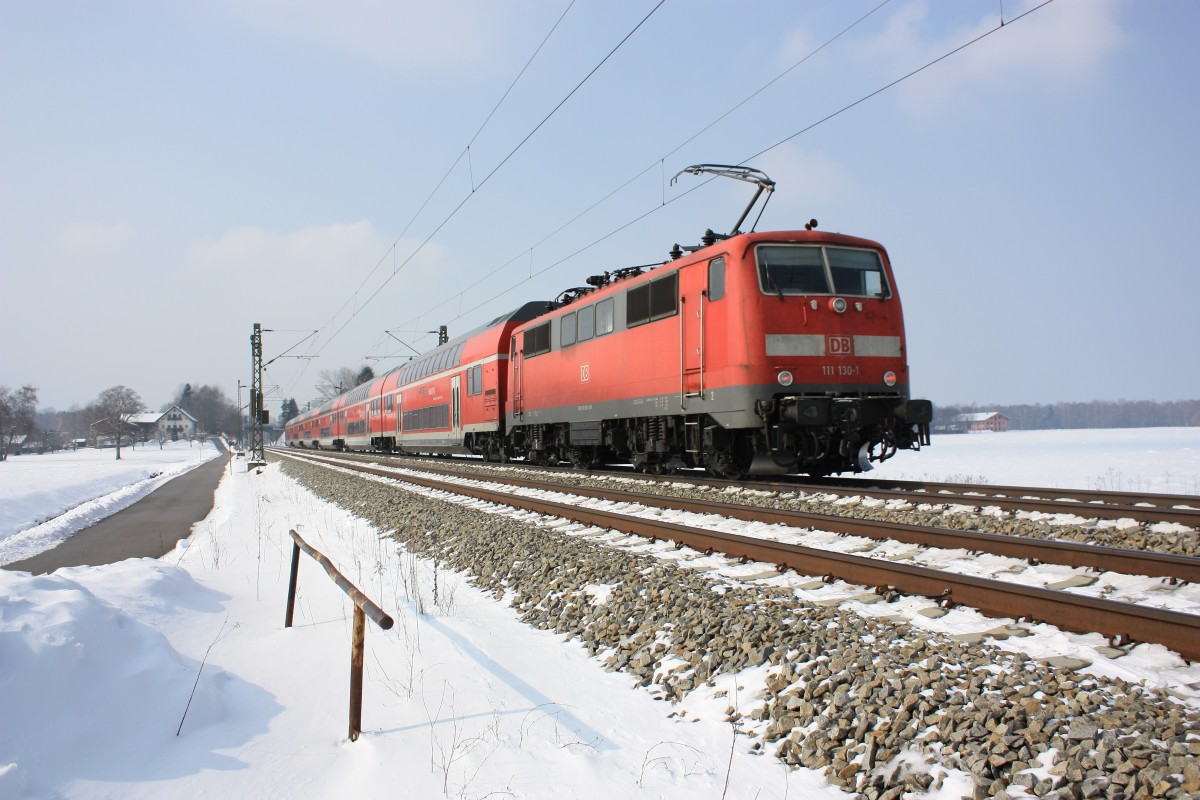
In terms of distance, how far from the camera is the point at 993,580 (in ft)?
14.6

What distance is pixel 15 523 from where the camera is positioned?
19438 mm

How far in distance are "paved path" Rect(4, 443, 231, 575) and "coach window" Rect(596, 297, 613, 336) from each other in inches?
362

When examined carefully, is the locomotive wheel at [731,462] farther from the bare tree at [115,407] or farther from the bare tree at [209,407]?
the bare tree at [209,407]

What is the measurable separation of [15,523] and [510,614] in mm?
20260

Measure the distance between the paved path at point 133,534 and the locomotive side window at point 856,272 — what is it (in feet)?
41.7

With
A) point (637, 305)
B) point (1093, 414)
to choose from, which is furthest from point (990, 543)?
point (1093, 414)

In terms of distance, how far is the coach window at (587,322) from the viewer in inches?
580

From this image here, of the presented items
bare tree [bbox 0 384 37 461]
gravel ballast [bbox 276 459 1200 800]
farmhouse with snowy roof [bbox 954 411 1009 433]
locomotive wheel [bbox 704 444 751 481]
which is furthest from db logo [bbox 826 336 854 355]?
farmhouse with snowy roof [bbox 954 411 1009 433]

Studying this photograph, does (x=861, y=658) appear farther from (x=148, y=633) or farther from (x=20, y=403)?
(x=20, y=403)

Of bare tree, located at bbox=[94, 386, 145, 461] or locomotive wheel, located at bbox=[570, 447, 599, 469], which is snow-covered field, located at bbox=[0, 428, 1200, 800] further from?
bare tree, located at bbox=[94, 386, 145, 461]

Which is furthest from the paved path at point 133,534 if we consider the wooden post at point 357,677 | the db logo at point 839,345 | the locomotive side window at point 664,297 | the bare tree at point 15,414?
the bare tree at point 15,414

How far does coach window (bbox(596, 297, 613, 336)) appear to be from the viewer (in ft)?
46.0

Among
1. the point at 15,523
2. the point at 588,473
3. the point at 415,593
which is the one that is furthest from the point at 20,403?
the point at 415,593

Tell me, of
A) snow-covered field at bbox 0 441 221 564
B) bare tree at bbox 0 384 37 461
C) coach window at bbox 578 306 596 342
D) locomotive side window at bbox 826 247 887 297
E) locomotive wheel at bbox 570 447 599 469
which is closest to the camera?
locomotive side window at bbox 826 247 887 297
